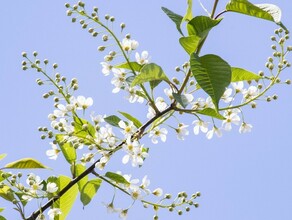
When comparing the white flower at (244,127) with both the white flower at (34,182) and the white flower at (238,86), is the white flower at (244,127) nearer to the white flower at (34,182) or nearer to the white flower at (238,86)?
the white flower at (238,86)

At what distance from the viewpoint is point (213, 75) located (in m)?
1.54

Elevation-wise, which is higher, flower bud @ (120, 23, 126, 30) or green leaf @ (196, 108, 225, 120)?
flower bud @ (120, 23, 126, 30)

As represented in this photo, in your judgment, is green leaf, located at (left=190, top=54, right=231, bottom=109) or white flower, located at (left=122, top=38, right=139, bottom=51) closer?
green leaf, located at (left=190, top=54, right=231, bottom=109)

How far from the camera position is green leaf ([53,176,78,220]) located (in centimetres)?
193

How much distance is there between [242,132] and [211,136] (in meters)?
0.13

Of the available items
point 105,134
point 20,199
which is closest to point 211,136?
point 105,134

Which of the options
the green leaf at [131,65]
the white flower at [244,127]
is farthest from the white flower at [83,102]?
the white flower at [244,127]

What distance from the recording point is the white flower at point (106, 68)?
1.86 meters

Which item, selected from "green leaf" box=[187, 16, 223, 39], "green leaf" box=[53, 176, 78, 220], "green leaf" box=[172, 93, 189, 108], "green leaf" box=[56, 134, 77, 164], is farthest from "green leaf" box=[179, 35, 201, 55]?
"green leaf" box=[53, 176, 78, 220]

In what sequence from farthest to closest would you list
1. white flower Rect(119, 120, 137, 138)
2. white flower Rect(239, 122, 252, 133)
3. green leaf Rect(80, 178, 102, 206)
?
1. white flower Rect(239, 122, 252, 133)
2. green leaf Rect(80, 178, 102, 206)
3. white flower Rect(119, 120, 137, 138)

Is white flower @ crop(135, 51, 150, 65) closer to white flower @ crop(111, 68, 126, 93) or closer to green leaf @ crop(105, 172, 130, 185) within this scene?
white flower @ crop(111, 68, 126, 93)

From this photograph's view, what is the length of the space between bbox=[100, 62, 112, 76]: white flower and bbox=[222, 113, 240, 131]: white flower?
466 mm

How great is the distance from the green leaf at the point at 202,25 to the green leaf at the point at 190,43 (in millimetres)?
28

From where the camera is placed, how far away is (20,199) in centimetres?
190
